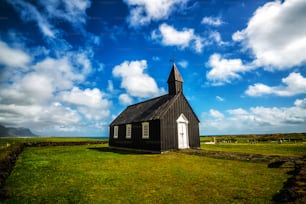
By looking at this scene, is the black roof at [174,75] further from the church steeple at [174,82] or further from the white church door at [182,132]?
the white church door at [182,132]

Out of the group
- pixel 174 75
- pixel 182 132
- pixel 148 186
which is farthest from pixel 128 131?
pixel 148 186

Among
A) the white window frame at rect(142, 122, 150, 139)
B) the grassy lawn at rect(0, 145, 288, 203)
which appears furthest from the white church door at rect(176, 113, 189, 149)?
the grassy lawn at rect(0, 145, 288, 203)

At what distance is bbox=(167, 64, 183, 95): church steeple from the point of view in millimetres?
23266

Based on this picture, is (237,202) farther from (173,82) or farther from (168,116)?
(173,82)

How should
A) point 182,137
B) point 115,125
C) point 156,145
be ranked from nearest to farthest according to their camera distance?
point 156,145 → point 182,137 → point 115,125

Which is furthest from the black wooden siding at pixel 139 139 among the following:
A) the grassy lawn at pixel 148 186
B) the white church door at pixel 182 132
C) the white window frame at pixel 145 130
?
the grassy lawn at pixel 148 186

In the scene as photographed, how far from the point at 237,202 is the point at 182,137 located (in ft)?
52.2

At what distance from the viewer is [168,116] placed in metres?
20.5

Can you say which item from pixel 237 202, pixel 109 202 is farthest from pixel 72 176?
pixel 237 202

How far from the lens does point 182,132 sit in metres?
21.7

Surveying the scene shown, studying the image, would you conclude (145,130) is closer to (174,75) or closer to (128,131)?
(128,131)

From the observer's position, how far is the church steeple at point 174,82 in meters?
23.3

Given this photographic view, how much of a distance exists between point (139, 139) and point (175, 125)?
16.7 feet

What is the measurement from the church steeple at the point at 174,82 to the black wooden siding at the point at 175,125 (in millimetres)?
1025
